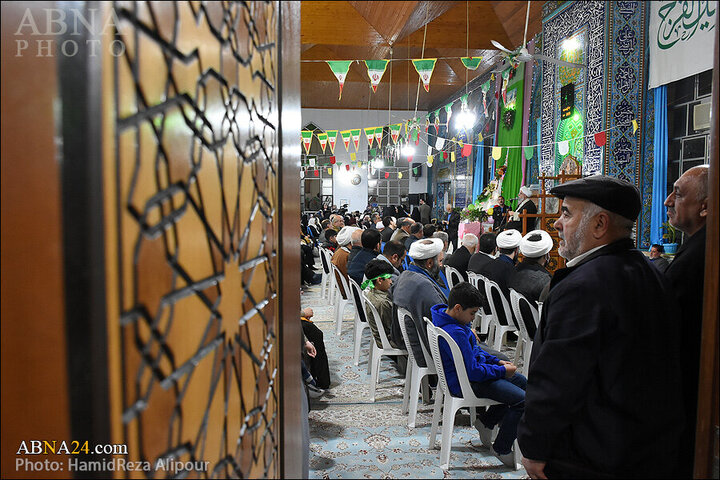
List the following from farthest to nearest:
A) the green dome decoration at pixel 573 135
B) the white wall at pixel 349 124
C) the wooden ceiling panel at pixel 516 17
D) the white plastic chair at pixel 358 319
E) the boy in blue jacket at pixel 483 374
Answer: the white wall at pixel 349 124, the wooden ceiling panel at pixel 516 17, the green dome decoration at pixel 573 135, the white plastic chair at pixel 358 319, the boy in blue jacket at pixel 483 374

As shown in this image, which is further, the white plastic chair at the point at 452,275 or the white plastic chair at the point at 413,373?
the white plastic chair at the point at 452,275

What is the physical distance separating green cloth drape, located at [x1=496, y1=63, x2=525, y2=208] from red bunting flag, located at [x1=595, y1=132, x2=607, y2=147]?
2784mm

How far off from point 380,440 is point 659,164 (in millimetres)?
4850

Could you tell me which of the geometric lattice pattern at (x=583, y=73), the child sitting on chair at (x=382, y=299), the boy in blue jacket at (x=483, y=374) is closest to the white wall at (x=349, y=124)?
the geometric lattice pattern at (x=583, y=73)

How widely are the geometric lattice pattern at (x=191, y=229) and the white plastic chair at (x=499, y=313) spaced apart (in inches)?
134

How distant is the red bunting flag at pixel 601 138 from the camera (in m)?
5.90

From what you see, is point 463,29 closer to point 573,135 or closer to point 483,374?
point 573,135

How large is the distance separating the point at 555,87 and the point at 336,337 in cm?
507

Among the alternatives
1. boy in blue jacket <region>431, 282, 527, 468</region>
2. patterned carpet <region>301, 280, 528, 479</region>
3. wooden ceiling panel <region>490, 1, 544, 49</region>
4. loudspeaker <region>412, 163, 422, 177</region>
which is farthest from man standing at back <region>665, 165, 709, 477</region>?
loudspeaker <region>412, 163, 422, 177</region>

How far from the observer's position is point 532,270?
3.47 meters

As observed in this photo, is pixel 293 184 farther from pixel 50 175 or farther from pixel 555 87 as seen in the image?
pixel 555 87

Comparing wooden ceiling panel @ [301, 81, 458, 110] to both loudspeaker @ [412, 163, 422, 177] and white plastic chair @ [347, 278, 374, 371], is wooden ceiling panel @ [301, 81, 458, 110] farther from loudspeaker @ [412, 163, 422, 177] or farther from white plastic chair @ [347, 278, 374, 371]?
white plastic chair @ [347, 278, 374, 371]

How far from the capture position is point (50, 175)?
0.22 metres

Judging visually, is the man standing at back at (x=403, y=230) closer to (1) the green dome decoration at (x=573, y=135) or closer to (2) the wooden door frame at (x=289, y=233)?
(1) the green dome decoration at (x=573, y=135)
